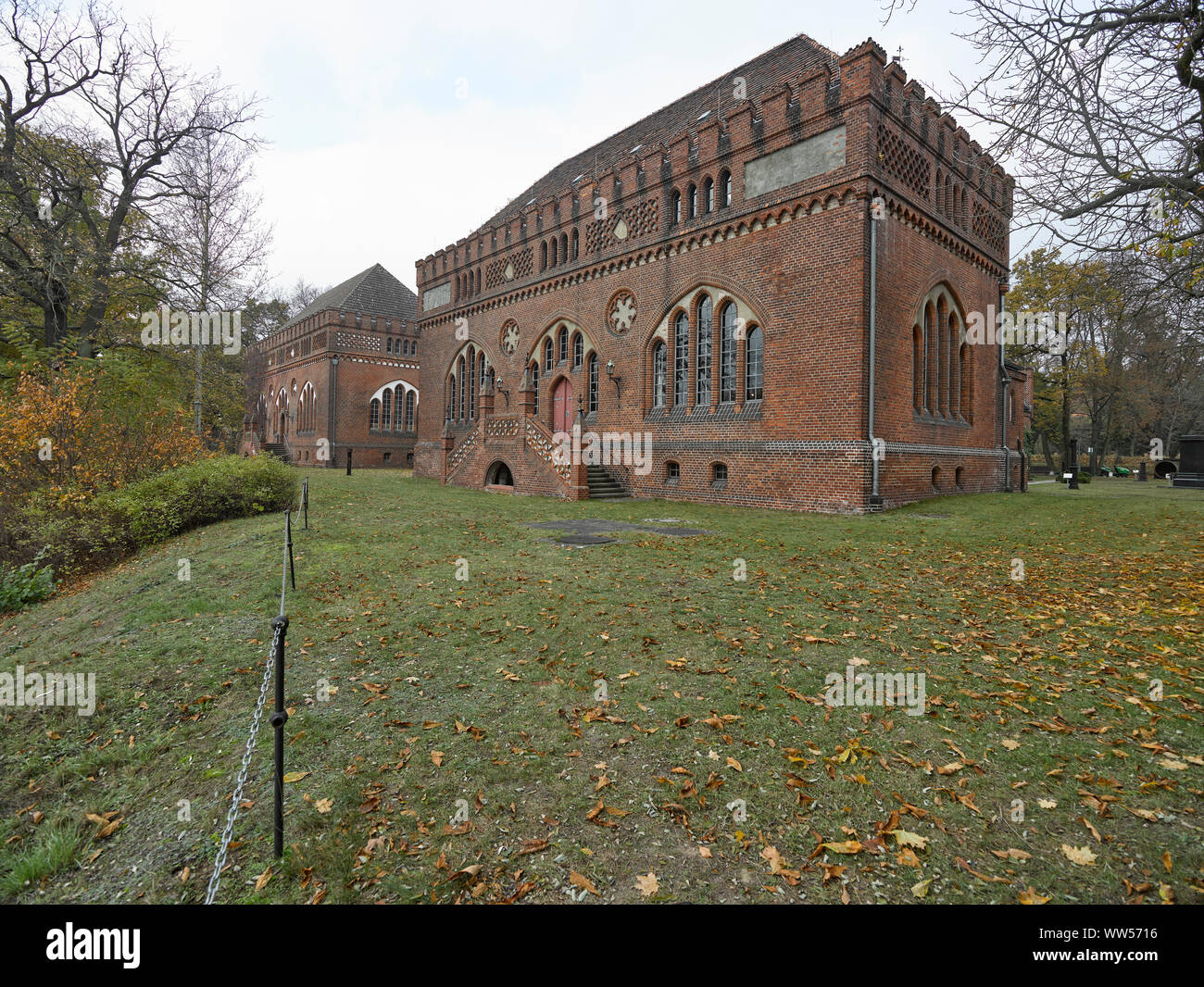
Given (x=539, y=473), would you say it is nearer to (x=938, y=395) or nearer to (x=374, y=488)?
(x=374, y=488)

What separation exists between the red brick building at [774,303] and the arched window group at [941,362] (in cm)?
8

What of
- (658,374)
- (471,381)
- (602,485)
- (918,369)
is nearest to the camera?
(918,369)

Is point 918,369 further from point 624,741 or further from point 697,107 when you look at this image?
point 624,741

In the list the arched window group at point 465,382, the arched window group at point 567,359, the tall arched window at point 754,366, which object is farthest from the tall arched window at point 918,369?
the arched window group at point 465,382

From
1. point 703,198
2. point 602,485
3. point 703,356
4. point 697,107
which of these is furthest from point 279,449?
point 703,198

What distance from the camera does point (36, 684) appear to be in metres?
5.29

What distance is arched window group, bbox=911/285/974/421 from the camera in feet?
54.4

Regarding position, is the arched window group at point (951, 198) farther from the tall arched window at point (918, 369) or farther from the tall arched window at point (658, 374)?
Answer: the tall arched window at point (658, 374)

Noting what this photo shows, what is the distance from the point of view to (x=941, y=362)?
18125mm

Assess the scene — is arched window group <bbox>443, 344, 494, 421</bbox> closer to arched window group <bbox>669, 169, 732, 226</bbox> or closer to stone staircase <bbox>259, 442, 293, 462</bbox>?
arched window group <bbox>669, 169, 732, 226</bbox>

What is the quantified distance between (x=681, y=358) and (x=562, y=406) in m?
6.19

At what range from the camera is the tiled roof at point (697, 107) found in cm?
1772
